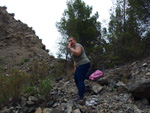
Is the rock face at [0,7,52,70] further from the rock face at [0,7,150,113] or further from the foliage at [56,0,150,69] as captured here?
the rock face at [0,7,150,113]

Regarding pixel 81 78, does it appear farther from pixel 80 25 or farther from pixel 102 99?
pixel 80 25

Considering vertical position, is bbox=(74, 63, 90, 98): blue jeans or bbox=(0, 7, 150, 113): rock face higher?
bbox=(74, 63, 90, 98): blue jeans

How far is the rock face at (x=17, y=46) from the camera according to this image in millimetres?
11969

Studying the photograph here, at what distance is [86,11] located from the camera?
1266cm

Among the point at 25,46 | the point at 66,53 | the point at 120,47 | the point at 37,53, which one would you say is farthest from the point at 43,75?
the point at 25,46

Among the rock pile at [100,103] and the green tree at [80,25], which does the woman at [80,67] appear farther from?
the green tree at [80,25]

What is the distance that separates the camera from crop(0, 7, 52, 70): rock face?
39.3 feet

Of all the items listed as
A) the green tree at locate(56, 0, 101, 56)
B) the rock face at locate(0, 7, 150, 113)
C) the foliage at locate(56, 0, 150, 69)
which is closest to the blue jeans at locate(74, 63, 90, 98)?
the rock face at locate(0, 7, 150, 113)

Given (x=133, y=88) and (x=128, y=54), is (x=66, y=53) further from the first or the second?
(x=133, y=88)

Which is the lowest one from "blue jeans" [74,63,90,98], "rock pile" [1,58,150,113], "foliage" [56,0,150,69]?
"rock pile" [1,58,150,113]

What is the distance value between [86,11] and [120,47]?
16.2ft

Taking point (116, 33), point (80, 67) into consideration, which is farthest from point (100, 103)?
point (116, 33)

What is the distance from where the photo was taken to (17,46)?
549 inches

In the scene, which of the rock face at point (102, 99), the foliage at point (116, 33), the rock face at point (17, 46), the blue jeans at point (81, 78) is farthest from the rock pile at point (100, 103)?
the rock face at point (17, 46)
